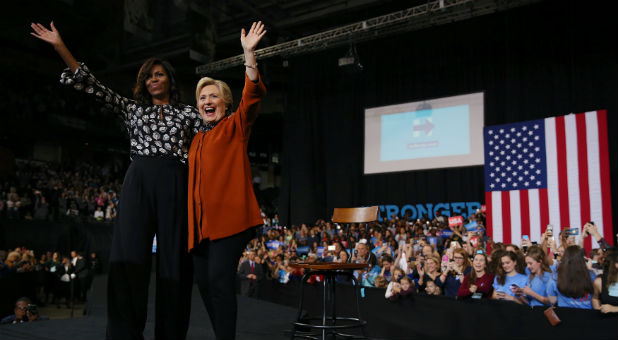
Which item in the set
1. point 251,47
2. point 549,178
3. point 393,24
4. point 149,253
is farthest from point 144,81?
point 393,24

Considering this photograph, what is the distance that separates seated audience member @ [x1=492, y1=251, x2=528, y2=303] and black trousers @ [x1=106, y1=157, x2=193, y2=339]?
3.02m

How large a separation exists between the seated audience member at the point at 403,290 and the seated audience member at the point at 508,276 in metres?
0.70

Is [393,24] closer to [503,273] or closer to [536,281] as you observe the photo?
[503,273]

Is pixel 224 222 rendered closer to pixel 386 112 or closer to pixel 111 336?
pixel 111 336

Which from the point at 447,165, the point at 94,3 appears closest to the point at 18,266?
the point at 94,3

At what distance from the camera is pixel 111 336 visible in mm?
1827

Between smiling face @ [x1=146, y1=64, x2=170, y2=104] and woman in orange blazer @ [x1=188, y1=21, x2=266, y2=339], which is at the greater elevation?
smiling face @ [x1=146, y1=64, x2=170, y2=104]


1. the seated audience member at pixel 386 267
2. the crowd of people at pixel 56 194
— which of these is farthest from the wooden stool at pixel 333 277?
the crowd of people at pixel 56 194

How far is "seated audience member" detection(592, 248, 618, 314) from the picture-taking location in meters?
3.33

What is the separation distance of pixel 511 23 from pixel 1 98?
1519 cm

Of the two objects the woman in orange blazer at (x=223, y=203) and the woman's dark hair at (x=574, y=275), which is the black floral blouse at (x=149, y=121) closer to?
the woman in orange blazer at (x=223, y=203)

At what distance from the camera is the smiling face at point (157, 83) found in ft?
6.76

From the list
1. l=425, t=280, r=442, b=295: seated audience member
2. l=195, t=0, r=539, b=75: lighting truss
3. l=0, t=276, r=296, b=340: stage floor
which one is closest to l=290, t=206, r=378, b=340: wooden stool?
l=0, t=276, r=296, b=340: stage floor

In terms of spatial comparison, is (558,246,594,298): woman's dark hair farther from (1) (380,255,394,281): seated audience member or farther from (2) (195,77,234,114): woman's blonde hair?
(2) (195,77,234,114): woman's blonde hair
